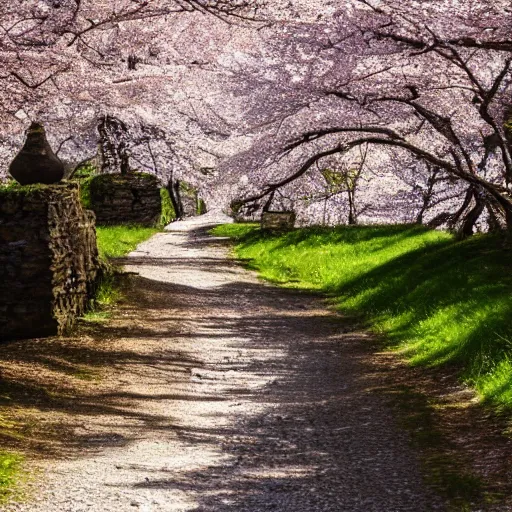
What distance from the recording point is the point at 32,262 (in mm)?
12266

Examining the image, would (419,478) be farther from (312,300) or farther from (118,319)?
(312,300)

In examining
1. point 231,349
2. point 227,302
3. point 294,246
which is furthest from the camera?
point 294,246

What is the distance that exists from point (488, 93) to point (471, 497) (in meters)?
9.37

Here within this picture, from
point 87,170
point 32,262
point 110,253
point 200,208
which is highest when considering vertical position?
point 87,170

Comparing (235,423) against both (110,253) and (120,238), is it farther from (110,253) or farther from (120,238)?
(120,238)

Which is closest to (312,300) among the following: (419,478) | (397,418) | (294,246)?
(294,246)

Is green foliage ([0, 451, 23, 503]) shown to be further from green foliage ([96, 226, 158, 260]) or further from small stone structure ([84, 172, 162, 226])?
small stone structure ([84, 172, 162, 226])

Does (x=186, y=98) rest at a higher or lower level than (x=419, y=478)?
higher

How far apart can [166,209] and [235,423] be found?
2963 centimetres

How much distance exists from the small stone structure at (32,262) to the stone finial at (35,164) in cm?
92

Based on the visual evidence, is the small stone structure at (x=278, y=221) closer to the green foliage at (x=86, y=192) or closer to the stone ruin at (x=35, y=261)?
the green foliage at (x=86, y=192)

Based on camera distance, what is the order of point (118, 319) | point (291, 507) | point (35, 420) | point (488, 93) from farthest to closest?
point (488, 93)
point (118, 319)
point (35, 420)
point (291, 507)

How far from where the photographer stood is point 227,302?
52.2 ft

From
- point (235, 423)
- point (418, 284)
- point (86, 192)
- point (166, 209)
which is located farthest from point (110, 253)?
point (166, 209)
